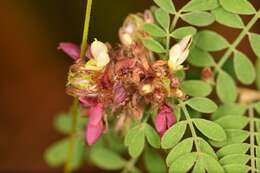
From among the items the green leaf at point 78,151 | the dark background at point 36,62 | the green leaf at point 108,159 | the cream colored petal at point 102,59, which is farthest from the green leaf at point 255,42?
the dark background at point 36,62

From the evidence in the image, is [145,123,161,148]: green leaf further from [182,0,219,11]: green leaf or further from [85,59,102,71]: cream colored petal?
[182,0,219,11]: green leaf

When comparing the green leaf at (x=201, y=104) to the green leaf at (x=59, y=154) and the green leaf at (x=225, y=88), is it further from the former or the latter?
the green leaf at (x=59, y=154)

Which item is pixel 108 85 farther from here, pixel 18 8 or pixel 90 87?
pixel 18 8

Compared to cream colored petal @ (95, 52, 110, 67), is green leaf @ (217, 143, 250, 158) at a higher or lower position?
lower

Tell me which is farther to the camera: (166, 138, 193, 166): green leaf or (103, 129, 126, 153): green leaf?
(103, 129, 126, 153): green leaf

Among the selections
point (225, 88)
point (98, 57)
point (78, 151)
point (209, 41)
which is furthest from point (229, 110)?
point (78, 151)

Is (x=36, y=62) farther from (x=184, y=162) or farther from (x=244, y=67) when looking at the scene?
(x=184, y=162)

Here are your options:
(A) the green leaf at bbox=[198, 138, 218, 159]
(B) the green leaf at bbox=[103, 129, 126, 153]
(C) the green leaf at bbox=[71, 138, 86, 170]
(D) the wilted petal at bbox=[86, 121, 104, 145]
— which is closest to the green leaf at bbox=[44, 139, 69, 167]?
(C) the green leaf at bbox=[71, 138, 86, 170]
